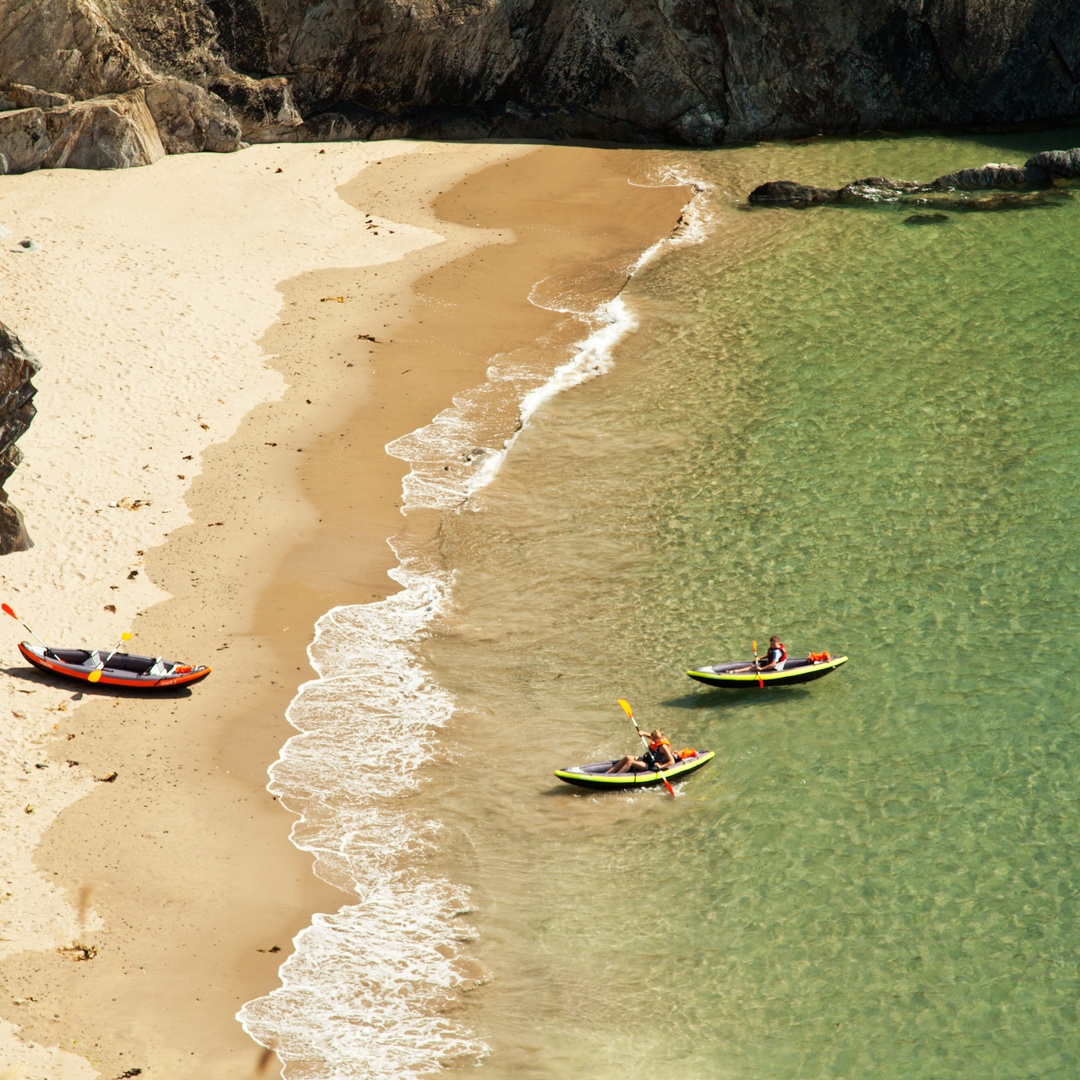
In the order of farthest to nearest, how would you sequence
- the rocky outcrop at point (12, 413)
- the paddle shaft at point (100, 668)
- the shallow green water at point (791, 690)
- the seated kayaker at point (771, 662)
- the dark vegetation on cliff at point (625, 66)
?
the dark vegetation on cliff at point (625, 66), the rocky outcrop at point (12, 413), the seated kayaker at point (771, 662), the paddle shaft at point (100, 668), the shallow green water at point (791, 690)

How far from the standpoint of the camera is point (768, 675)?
19922 mm

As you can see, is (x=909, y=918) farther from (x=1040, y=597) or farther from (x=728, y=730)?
(x=1040, y=597)

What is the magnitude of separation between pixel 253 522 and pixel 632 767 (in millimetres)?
9738

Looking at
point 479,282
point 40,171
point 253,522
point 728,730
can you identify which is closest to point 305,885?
point 728,730

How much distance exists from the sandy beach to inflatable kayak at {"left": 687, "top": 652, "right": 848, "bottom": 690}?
650cm

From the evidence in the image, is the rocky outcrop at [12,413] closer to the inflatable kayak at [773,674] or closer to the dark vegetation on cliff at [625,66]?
the inflatable kayak at [773,674]

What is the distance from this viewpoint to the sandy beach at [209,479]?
15.4 m

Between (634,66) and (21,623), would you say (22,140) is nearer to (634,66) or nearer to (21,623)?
(634,66)

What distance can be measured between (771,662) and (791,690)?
2.43 feet

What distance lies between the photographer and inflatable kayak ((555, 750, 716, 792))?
18156mm

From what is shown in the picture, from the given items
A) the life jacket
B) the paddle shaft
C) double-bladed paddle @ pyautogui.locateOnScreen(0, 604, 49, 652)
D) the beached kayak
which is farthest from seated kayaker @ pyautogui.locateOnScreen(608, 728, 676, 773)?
double-bladed paddle @ pyautogui.locateOnScreen(0, 604, 49, 652)

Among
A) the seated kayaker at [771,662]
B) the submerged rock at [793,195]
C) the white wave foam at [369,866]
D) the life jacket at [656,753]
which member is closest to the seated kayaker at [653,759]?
the life jacket at [656,753]

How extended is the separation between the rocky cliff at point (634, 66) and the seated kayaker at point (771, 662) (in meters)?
28.3

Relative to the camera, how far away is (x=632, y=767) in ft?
60.3
